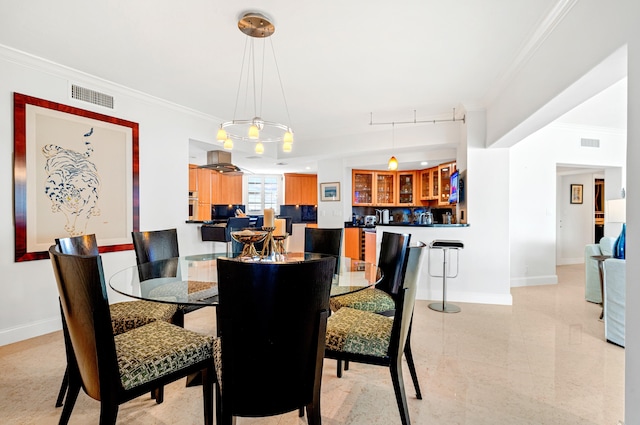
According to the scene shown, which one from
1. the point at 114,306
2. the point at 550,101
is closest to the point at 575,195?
the point at 550,101

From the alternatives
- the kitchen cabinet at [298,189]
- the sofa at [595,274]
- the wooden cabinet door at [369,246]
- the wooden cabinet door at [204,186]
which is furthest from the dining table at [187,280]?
the kitchen cabinet at [298,189]

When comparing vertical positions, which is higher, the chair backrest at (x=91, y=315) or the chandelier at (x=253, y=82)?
the chandelier at (x=253, y=82)

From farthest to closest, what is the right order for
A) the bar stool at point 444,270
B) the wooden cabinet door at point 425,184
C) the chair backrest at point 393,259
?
1. the wooden cabinet door at point 425,184
2. the bar stool at point 444,270
3. the chair backrest at point 393,259

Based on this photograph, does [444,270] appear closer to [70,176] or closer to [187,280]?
[187,280]

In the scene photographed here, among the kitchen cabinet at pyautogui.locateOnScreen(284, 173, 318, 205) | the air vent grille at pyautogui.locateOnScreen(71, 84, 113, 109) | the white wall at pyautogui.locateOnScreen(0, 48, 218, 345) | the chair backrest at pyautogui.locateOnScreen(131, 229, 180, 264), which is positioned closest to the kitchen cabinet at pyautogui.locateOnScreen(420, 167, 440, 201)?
the kitchen cabinet at pyautogui.locateOnScreen(284, 173, 318, 205)

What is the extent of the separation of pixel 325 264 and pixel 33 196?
121 inches

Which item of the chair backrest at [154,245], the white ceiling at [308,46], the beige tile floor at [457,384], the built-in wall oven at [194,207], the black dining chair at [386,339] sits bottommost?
the beige tile floor at [457,384]

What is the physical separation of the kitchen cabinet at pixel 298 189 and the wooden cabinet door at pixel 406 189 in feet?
7.81

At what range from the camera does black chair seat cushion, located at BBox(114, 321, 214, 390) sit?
1.33 m

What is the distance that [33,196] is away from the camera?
2.84m

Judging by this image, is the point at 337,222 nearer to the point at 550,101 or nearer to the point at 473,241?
the point at 473,241

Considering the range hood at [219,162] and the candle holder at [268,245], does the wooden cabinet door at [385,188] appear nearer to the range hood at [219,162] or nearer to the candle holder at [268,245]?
the range hood at [219,162]

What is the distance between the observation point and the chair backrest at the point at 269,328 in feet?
3.67

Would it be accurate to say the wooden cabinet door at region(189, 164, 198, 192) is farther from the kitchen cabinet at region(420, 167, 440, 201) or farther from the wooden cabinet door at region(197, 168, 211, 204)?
the kitchen cabinet at region(420, 167, 440, 201)
